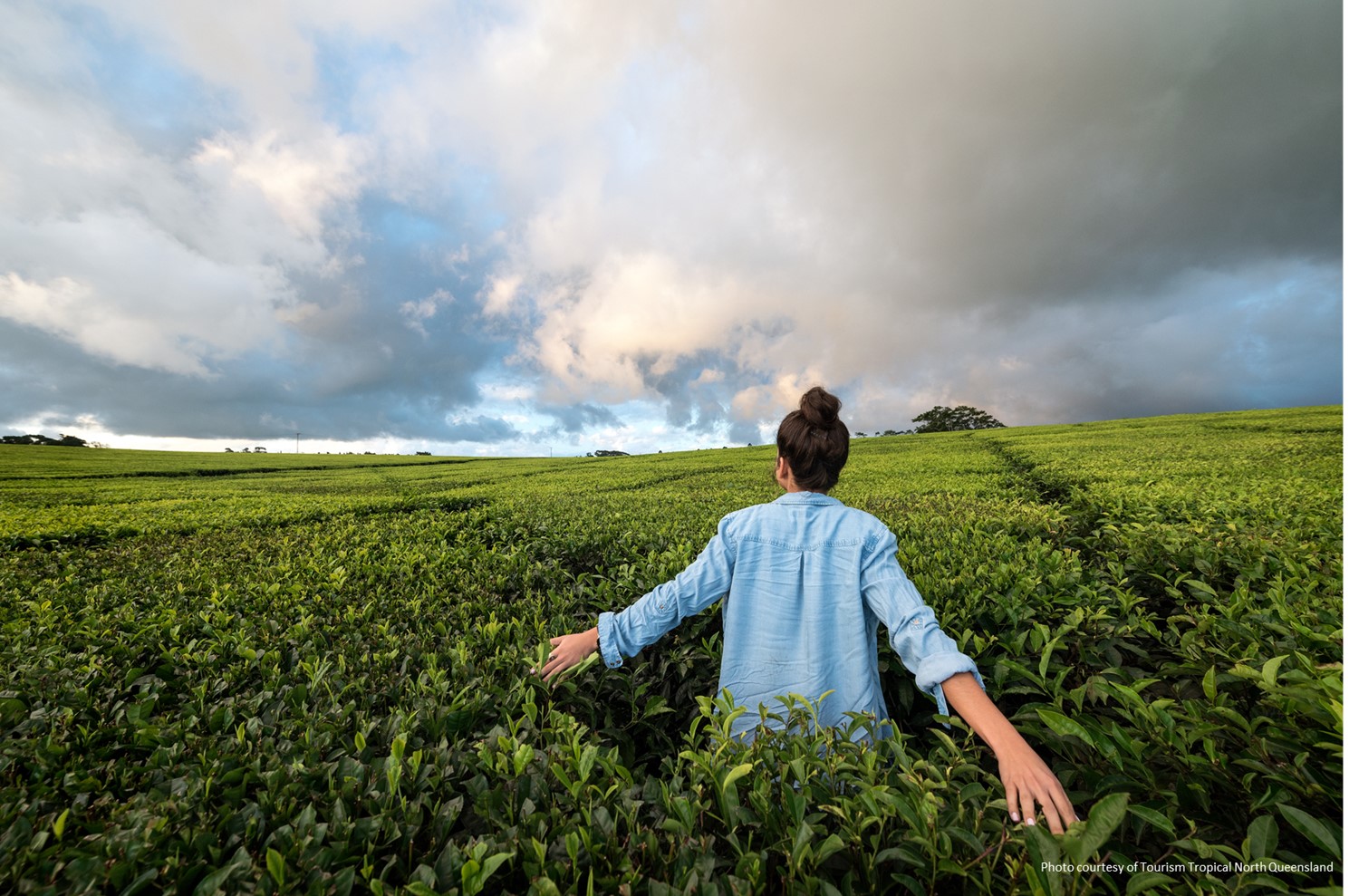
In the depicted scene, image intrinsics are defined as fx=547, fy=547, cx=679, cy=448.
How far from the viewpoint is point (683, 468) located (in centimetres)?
1870

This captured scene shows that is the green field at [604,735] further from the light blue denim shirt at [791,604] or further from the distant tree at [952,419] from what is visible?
the distant tree at [952,419]

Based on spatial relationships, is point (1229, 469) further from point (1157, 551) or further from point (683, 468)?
point (683, 468)

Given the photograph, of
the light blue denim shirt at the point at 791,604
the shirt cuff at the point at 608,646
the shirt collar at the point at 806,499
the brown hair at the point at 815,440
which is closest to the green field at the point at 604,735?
the shirt cuff at the point at 608,646

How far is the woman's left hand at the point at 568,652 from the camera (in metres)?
2.05

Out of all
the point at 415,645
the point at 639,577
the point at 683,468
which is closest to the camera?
→ the point at 415,645

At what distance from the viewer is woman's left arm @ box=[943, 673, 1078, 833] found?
4.29 feet

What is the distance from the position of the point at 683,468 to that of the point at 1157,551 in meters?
15.1

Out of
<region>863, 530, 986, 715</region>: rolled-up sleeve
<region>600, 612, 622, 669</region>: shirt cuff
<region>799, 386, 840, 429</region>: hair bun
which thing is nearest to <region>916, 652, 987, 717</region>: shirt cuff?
<region>863, 530, 986, 715</region>: rolled-up sleeve

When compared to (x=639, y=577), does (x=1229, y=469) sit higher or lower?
higher

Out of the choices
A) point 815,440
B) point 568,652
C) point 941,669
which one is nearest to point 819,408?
point 815,440

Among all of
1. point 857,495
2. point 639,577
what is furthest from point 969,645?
point 857,495

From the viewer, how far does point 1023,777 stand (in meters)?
1.34

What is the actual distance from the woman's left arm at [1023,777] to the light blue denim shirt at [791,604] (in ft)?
1.54

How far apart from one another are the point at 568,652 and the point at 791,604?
34.2 inches
